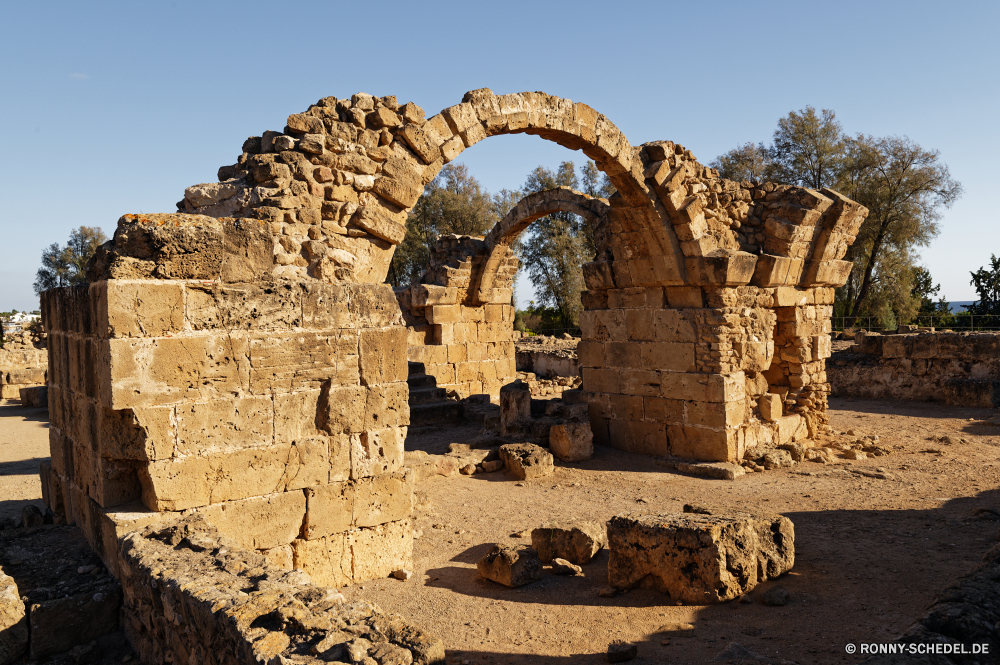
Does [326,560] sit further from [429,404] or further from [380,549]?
[429,404]

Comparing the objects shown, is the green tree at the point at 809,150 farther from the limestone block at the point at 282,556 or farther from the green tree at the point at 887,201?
the limestone block at the point at 282,556

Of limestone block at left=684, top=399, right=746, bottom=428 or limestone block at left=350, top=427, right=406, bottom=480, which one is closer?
limestone block at left=350, top=427, right=406, bottom=480

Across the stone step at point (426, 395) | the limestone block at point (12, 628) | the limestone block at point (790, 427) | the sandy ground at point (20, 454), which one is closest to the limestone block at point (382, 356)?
the limestone block at point (12, 628)

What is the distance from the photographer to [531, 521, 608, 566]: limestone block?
15.9ft

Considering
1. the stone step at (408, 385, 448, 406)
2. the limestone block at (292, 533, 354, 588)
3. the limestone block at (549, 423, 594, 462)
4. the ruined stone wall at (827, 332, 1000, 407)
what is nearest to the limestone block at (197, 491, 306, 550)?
the limestone block at (292, 533, 354, 588)

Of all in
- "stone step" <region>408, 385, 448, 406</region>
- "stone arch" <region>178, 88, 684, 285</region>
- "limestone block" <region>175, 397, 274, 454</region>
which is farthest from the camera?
"stone step" <region>408, 385, 448, 406</region>

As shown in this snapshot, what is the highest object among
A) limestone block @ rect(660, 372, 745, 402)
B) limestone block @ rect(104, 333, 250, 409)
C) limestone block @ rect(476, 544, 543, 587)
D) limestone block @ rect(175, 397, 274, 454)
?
limestone block @ rect(104, 333, 250, 409)

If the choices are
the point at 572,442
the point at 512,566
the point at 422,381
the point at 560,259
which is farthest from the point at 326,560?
the point at 560,259

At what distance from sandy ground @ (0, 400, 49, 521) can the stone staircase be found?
5235 millimetres

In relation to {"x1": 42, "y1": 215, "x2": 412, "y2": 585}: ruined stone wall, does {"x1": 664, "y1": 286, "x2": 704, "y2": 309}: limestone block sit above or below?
above

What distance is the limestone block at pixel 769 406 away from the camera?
8.50 metres

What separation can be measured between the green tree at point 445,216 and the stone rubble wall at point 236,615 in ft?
89.0

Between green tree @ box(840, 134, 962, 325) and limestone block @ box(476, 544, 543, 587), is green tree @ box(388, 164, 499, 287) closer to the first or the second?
green tree @ box(840, 134, 962, 325)

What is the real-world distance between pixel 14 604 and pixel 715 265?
7.06 m
